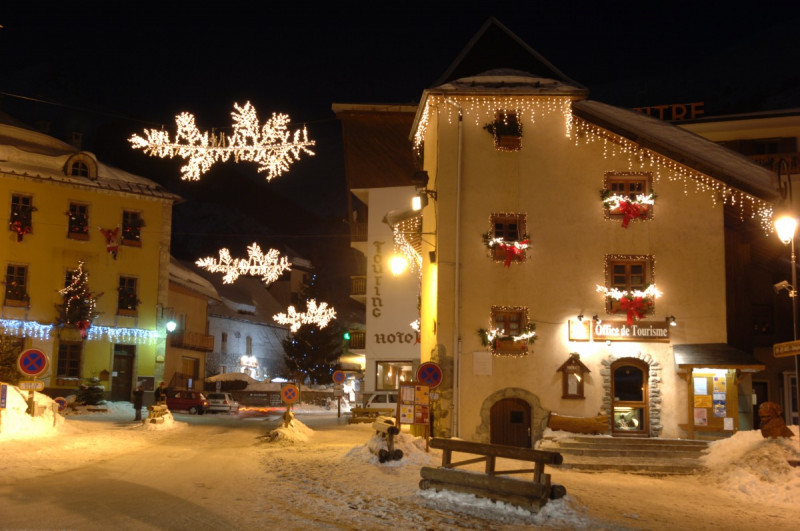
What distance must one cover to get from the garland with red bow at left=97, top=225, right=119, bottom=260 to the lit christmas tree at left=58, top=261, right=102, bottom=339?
87.1 inches

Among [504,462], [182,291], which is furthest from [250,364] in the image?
[504,462]

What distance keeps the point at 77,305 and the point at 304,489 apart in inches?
1251

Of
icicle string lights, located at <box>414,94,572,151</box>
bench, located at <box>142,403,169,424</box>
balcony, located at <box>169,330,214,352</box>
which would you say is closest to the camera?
icicle string lights, located at <box>414,94,572,151</box>

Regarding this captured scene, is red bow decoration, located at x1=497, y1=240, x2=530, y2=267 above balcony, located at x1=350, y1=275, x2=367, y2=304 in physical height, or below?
below

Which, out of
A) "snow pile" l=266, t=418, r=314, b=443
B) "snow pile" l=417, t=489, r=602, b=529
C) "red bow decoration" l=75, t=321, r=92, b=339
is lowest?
"snow pile" l=417, t=489, r=602, b=529

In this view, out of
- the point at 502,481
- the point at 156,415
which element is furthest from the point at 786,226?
the point at 156,415

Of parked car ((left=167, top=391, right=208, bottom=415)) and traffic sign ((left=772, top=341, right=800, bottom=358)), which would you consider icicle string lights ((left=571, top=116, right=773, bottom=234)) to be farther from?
parked car ((left=167, top=391, right=208, bottom=415))

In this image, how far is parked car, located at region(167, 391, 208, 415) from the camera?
44.0 m

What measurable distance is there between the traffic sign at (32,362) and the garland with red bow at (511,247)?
13.7 m

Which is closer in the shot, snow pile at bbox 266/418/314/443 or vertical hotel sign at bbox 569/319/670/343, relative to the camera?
snow pile at bbox 266/418/314/443

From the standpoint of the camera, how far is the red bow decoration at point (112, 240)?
44.8 m

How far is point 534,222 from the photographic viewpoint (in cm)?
2695

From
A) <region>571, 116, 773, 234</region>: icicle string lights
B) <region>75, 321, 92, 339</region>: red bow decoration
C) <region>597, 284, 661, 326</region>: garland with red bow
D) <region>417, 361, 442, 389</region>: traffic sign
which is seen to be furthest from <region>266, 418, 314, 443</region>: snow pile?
<region>75, 321, 92, 339</region>: red bow decoration

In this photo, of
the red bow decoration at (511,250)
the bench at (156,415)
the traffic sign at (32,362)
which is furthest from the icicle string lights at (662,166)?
the traffic sign at (32,362)
